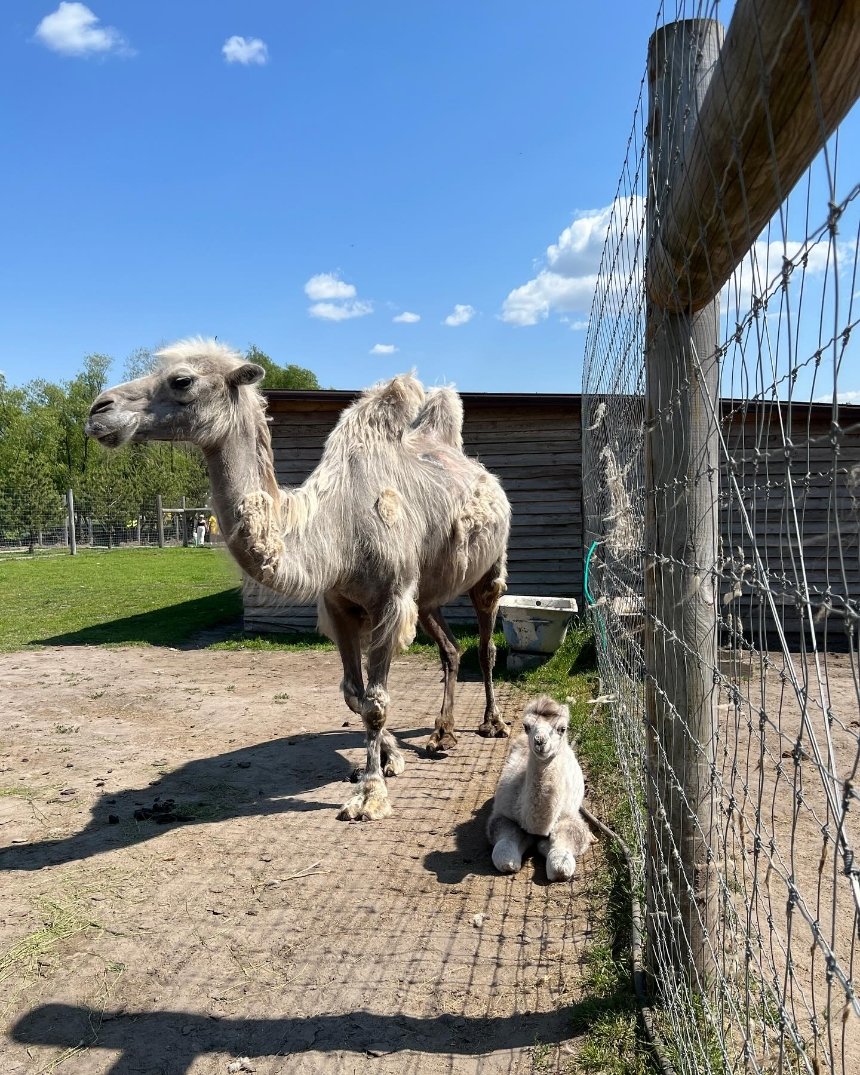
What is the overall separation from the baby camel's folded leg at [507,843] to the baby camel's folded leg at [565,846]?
102mm

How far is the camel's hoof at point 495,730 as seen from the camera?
6.13 meters

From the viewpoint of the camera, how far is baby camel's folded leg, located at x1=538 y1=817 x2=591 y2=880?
3562 millimetres

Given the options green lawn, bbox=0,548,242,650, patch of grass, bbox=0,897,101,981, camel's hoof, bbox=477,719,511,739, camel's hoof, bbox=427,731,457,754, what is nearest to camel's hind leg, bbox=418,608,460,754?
camel's hoof, bbox=427,731,457,754

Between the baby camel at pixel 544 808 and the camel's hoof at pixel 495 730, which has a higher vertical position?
the baby camel at pixel 544 808

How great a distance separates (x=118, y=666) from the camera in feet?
29.7

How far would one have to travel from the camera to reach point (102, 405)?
3740mm

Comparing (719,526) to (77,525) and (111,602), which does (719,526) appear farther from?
Result: (77,525)

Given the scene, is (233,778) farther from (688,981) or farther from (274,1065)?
(688,981)

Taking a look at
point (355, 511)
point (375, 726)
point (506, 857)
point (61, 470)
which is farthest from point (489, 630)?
point (61, 470)

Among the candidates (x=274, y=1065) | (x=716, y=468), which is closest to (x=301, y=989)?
(x=274, y=1065)

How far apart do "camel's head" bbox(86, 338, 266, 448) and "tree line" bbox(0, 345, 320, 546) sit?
15950mm

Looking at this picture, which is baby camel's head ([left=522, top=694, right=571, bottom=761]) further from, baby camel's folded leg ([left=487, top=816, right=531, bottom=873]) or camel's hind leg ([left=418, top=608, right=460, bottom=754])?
camel's hind leg ([left=418, top=608, right=460, bottom=754])

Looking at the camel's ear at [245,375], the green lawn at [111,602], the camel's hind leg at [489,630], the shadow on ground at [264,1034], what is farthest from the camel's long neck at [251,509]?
the camel's hind leg at [489,630]

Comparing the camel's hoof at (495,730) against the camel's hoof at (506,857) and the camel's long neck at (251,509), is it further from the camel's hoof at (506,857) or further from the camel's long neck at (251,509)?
the camel's long neck at (251,509)
